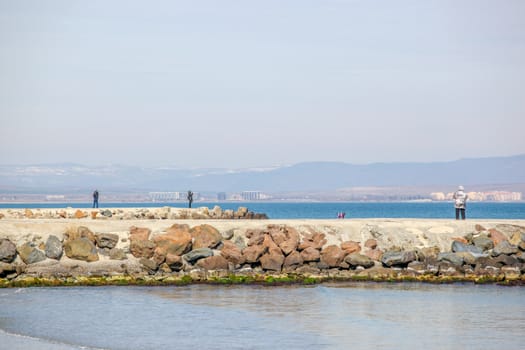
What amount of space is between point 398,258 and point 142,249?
7197 mm

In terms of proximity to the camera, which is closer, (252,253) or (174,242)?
(252,253)

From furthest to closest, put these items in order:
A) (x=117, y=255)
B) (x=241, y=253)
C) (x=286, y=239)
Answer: (x=286, y=239)
(x=241, y=253)
(x=117, y=255)

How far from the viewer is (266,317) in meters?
19.8

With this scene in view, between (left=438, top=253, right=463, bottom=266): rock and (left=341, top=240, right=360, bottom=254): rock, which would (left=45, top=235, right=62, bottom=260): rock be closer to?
(left=341, top=240, right=360, bottom=254): rock

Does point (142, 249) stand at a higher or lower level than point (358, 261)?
higher

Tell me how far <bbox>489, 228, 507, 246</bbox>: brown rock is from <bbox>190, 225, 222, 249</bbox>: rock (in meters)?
8.20

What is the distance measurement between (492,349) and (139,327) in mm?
6608

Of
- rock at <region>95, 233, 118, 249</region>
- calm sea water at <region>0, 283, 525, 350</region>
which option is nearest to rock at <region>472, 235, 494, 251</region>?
calm sea water at <region>0, 283, 525, 350</region>

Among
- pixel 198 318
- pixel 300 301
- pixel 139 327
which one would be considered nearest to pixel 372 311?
pixel 300 301

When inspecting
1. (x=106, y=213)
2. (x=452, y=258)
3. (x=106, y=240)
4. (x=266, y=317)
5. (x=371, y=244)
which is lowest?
(x=266, y=317)

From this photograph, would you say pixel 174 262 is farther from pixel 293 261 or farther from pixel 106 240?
pixel 293 261

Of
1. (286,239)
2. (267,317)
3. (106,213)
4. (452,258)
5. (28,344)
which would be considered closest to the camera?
(28,344)

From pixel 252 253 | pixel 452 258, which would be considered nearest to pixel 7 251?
pixel 252 253

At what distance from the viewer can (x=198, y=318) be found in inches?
778
